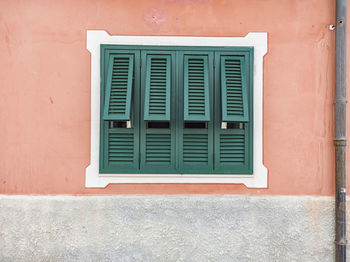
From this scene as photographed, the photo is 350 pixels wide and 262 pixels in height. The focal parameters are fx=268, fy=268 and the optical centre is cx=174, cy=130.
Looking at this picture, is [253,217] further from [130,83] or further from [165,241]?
[130,83]

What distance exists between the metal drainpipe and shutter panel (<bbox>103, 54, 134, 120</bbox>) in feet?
8.20

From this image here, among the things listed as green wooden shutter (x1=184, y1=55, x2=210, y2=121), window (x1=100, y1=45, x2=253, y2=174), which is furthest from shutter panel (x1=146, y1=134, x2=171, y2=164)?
green wooden shutter (x1=184, y1=55, x2=210, y2=121)

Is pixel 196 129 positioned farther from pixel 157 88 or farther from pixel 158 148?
pixel 157 88

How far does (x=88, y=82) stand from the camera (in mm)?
3279

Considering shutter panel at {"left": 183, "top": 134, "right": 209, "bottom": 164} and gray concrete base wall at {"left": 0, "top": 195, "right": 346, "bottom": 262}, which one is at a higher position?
shutter panel at {"left": 183, "top": 134, "right": 209, "bottom": 164}

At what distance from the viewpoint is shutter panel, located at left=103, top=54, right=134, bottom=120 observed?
308cm

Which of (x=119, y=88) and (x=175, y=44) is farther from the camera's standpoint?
(x=175, y=44)

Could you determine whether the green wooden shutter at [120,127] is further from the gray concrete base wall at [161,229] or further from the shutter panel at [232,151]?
the shutter panel at [232,151]

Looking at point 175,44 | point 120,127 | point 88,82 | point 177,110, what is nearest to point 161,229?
point 120,127

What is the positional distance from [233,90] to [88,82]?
69.5 inches

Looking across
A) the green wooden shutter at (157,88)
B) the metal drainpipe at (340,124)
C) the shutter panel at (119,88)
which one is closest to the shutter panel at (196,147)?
the green wooden shutter at (157,88)

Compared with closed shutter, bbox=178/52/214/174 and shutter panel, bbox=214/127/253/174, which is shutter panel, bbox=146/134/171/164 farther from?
shutter panel, bbox=214/127/253/174

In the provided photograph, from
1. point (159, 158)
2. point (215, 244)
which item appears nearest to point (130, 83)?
point (159, 158)

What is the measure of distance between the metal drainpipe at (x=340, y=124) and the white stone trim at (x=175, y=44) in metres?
0.88
